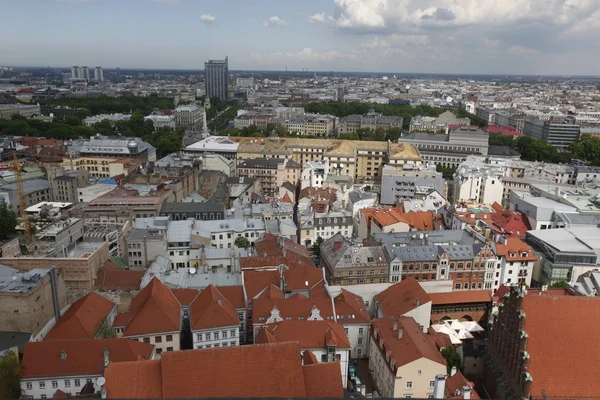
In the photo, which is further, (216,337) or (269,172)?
(269,172)

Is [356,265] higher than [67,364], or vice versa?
[356,265]

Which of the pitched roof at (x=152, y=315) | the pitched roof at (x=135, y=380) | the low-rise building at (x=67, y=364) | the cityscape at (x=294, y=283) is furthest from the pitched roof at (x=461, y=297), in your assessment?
the pitched roof at (x=135, y=380)

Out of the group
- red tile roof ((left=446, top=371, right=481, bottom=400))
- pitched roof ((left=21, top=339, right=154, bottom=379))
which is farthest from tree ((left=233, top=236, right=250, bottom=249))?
red tile roof ((left=446, top=371, right=481, bottom=400))

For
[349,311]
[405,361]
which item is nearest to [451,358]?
[405,361]

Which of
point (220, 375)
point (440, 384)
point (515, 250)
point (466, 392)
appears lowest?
point (466, 392)

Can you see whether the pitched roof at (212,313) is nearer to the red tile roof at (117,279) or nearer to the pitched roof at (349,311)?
the red tile roof at (117,279)

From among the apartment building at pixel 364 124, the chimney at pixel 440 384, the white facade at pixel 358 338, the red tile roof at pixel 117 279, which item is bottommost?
the white facade at pixel 358 338

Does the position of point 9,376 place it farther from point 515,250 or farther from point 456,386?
point 515,250
